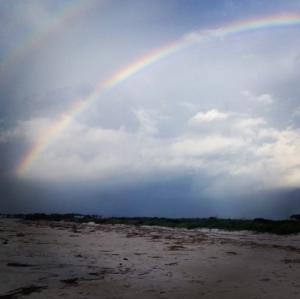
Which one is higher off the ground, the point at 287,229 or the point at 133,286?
the point at 287,229

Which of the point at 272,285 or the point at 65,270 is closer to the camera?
the point at 272,285

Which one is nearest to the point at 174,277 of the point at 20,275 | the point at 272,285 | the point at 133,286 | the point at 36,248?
the point at 133,286

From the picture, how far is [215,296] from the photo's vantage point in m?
13.8

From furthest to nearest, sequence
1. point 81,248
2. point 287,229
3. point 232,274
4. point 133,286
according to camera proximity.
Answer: point 287,229 → point 81,248 → point 232,274 → point 133,286

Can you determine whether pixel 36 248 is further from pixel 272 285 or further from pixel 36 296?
pixel 272 285

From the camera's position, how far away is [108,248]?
2820 cm

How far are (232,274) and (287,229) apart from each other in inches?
1491

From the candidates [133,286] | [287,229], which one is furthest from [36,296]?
[287,229]

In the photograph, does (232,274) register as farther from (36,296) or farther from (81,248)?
(81,248)

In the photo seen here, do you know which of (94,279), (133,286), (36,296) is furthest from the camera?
(94,279)

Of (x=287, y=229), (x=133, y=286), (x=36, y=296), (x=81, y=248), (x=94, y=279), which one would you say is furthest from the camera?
(x=287, y=229)

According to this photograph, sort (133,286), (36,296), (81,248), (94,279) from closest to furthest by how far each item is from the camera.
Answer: (36,296), (133,286), (94,279), (81,248)

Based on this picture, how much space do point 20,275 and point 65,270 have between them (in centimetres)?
217

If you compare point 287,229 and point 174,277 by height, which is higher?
point 287,229
